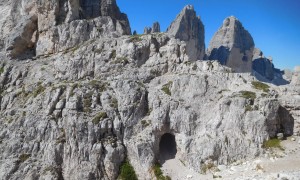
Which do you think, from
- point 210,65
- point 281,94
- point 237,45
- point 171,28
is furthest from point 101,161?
point 237,45

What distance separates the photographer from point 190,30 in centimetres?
13162

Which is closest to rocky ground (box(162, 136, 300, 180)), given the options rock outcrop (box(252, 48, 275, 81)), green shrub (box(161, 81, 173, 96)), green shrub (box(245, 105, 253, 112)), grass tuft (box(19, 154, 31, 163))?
green shrub (box(245, 105, 253, 112))

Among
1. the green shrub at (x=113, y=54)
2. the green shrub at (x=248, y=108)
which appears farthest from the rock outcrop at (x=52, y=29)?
the green shrub at (x=248, y=108)

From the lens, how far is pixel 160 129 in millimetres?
45438

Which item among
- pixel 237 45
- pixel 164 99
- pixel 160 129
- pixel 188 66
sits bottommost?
pixel 160 129

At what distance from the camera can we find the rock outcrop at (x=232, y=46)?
140375 millimetres

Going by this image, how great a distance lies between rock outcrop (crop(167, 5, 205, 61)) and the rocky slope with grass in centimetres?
7174

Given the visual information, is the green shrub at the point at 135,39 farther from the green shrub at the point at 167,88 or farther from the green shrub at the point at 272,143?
the green shrub at the point at 272,143

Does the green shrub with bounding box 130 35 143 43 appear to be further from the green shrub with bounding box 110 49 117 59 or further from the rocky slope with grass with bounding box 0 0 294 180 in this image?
the green shrub with bounding box 110 49 117 59

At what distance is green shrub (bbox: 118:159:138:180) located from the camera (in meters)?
42.0

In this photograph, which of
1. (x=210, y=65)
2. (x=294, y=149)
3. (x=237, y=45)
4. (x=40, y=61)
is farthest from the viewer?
(x=237, y=45)

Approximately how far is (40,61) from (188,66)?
2793cm

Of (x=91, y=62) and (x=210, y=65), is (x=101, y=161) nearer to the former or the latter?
(x=91, y=62)

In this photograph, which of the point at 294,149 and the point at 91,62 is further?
the point at 91,62
